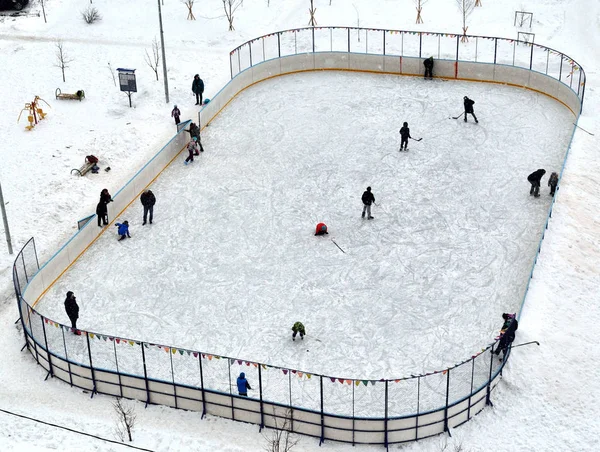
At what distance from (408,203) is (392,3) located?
60.7 feet

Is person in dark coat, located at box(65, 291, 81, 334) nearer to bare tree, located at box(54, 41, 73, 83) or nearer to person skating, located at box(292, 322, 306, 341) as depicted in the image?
person skating, located at box(292, 322, 306, 341)

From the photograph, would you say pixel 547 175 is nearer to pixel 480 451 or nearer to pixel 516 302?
pixel 516 302

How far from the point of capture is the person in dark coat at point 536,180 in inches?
1287

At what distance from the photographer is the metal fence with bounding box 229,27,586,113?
42.4 metres

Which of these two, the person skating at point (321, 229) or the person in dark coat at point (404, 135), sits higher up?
the person in dark coat at point (404, 135)

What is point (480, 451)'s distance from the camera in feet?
76.6

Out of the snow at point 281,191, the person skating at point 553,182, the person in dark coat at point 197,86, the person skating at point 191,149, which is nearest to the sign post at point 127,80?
the snow at point 281,191

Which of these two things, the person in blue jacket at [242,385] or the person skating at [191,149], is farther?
the person skating at [191,149]

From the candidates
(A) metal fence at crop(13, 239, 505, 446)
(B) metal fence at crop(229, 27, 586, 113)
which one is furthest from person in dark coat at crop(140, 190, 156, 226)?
(B) metal fence at crop(229, 27, 586, 113)

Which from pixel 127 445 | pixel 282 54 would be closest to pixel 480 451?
pixel 127 445

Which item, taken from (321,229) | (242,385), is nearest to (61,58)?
(321,229)

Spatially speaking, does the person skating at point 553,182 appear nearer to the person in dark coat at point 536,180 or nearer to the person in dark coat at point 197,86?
the person in dark coat at point 536,180

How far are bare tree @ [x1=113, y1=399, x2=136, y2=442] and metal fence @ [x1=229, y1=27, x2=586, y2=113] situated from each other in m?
20.1

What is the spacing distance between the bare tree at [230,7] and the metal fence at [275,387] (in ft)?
77.8
